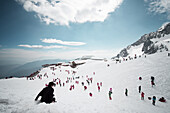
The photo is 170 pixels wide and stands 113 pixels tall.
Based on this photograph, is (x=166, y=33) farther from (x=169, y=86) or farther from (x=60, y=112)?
(x=60, y=112)

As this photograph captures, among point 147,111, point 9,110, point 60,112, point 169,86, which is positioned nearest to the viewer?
point 9,110

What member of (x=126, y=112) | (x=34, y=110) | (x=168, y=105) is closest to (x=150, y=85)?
(x=168, y=105)

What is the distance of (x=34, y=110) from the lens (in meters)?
2.93

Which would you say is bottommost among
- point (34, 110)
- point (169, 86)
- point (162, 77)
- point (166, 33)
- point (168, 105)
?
point (168, 105)

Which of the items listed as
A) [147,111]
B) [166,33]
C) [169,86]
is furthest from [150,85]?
[166,33]

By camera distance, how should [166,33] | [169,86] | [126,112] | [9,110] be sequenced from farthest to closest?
[166,33] < [169,86] < [126,112] < [9,110]

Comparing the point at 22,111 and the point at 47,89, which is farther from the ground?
the point at 47,89

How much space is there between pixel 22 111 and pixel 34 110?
0.39 meters

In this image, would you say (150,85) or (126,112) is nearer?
(126,112)

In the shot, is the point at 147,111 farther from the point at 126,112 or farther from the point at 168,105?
the point at 168,105

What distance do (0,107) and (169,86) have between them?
20.5m

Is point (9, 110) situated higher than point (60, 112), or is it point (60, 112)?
point (9, 110)

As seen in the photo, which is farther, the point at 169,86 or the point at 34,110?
the point at 169,86

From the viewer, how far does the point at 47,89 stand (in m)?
3.89
